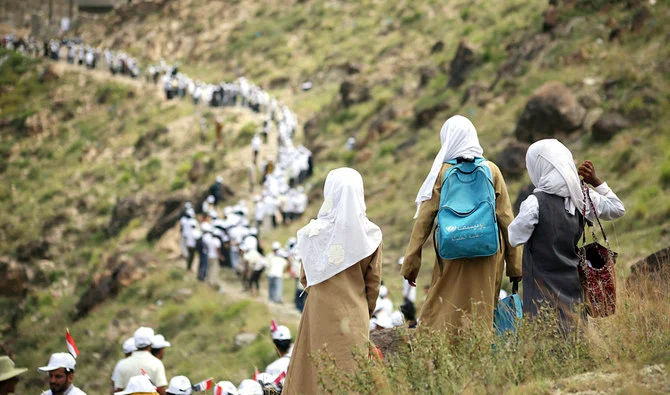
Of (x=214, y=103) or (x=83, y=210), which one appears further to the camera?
(x=214, y=103)

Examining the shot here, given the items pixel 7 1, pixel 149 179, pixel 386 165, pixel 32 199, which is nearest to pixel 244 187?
pixel 386 165

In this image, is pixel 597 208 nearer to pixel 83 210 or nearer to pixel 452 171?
pixel 452 171

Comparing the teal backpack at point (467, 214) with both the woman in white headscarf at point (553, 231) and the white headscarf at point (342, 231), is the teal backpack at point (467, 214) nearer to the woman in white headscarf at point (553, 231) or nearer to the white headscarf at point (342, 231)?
the woman in white headscarf at point (553, 231)

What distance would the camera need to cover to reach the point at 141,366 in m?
7.48

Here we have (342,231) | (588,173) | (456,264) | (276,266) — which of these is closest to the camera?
(342,231)

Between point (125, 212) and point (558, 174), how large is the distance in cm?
3071

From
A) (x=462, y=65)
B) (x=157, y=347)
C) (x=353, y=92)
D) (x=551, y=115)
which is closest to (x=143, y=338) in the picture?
(x=157, y=347)

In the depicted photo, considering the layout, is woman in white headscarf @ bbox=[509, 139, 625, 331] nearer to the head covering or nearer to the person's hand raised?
the person's hand raised

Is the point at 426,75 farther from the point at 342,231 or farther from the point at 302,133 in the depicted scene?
the point at 342,231

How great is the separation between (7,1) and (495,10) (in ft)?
175

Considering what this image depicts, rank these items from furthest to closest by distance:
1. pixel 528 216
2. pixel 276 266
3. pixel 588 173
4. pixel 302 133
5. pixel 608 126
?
pixel 302 133, pixel 608 126, pixel 276 266, pixel 588 173, pixel 528 216

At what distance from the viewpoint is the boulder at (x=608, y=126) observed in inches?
752

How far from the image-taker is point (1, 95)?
5888cm

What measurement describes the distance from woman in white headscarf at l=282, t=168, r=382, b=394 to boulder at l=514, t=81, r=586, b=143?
1578cm
